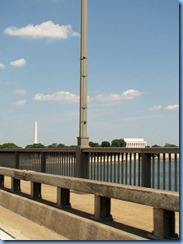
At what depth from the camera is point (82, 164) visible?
10.4 meters

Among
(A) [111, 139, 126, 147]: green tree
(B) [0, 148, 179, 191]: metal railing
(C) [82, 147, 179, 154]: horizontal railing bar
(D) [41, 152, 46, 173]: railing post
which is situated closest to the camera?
(C) [82, 147, 179, 154]: horizontal railing bar

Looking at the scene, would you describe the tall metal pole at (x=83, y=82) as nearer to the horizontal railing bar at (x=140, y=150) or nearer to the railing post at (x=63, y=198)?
the horizontal railing bar at (x=140, y=150)

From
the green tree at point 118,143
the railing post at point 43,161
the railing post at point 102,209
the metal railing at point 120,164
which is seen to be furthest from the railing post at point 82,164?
the green tree at point 118,143

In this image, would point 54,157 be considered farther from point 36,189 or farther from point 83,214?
point 83,214

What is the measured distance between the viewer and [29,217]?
27.4 ft

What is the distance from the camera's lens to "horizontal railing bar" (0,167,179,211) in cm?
519

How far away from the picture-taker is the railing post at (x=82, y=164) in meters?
10.4

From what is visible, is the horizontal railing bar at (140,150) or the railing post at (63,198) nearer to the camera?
the horizontal railing bar at (140,150)

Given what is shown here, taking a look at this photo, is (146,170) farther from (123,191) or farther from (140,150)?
(123,191)

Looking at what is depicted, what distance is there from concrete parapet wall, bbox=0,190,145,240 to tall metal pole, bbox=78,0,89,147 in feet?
7.82

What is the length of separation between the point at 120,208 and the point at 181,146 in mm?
3604

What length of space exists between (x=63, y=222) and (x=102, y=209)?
2.65 ft

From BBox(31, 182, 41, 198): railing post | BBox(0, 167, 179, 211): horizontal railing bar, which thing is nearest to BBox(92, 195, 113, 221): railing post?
Result: BBox(0, 167, 179, 211): horizontal railing bar

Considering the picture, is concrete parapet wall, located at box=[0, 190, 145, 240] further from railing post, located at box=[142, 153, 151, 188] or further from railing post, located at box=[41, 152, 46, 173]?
railing post, located at box=[41, 152, 46, 173]
